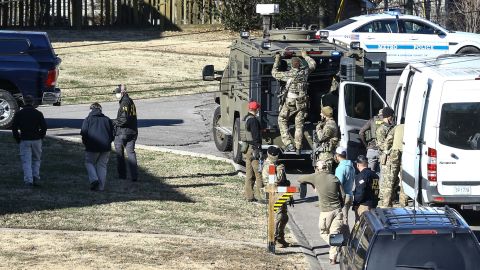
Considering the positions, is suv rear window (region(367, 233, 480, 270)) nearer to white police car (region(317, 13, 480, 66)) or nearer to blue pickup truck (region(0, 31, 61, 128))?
blue pickup truck (region(0, 31, 61, 128))

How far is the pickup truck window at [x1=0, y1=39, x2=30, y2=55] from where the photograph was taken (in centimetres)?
2539

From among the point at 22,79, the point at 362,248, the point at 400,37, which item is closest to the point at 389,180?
the point at 362,248

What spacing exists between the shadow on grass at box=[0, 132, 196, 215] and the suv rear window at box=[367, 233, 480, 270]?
7914 millimetres

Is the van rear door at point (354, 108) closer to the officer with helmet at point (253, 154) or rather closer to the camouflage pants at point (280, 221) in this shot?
the officer with helmet at point (253, 154)

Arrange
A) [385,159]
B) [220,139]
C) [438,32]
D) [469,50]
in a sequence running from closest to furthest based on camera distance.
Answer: [385,159] < [220,139] < [438,32] < [469,50]

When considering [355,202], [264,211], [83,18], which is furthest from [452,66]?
[83,18]

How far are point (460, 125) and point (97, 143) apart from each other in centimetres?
622

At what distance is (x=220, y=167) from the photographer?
73.9 ft

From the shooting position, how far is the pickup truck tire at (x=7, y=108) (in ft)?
81.8

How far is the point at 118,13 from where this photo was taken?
41250 millimetres

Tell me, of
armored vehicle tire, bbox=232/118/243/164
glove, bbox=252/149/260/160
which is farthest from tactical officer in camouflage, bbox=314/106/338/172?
armored vehicle tire, bbox=232/118/243/164

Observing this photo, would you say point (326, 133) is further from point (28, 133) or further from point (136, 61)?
point (136, 61)

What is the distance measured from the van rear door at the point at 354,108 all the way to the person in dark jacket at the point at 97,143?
178 inches

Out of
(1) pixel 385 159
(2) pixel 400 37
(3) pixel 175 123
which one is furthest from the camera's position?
(2) pixel 400 37
